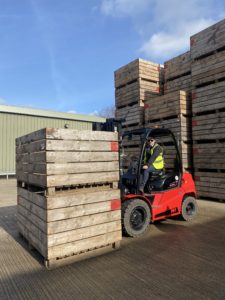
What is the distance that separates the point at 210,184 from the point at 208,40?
4129mm

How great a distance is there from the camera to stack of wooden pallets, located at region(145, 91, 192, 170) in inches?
352

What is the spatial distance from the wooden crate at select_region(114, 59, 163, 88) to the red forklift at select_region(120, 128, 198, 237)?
433 centimetres

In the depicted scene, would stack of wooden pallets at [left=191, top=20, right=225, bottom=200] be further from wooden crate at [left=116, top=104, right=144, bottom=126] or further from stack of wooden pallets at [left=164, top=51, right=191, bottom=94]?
wooden crate at [left=116, top=104, right=144, bottom=126]

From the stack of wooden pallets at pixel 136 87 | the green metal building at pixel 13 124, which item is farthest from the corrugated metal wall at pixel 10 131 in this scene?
the stack of wooden pallets at pixel 136 87

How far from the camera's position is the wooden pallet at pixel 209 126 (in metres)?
8.17

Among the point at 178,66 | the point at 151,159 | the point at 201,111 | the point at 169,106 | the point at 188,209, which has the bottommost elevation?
the point at 188,209

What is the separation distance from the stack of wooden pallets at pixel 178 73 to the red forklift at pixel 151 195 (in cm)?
418

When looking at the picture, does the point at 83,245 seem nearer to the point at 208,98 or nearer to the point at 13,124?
the point at 208,98

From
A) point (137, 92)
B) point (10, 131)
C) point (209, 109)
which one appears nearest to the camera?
point (209, 109)

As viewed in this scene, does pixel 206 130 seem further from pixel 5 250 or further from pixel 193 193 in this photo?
pixel 5 250

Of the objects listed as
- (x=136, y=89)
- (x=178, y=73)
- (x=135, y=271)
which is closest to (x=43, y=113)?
(x=136, y=89)

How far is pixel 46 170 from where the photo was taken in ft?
13.1

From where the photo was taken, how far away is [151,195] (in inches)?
A: 229

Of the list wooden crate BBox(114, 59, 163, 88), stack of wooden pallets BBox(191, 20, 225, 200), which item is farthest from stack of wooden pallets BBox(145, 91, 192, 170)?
wooden crate BBox(114, 59, 163, 88)
